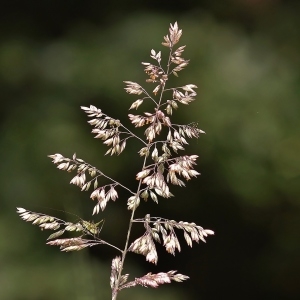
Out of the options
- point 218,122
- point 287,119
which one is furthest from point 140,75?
point 287,119

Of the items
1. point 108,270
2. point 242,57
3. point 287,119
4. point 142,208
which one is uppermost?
point 242,57

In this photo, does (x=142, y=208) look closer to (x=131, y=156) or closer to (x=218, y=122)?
(x=131, y=156)

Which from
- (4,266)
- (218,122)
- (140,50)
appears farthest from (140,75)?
(4,266)

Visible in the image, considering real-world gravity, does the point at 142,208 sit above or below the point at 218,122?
below

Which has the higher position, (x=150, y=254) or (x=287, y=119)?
(x=287, y=119)

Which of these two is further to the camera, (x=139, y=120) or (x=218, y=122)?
(x=218, y=122)

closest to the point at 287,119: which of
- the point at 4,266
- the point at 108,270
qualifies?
the point at 108,270

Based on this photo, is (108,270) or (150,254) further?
(108,270)

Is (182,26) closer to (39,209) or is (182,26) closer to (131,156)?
(131,156)

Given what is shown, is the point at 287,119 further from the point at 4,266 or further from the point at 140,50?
the point at 4,266
